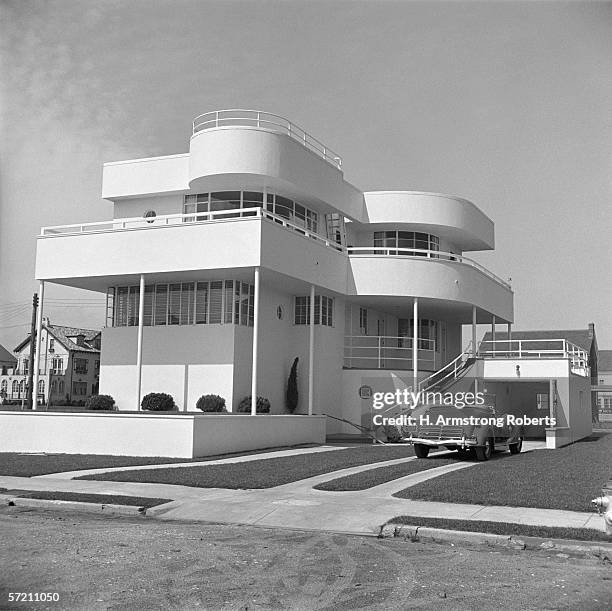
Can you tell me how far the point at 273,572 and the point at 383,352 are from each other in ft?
87.4

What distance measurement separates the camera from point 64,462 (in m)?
19.2

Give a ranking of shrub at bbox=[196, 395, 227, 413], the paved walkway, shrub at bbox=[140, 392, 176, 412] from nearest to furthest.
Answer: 1. the paved walkway
2. shrub at bbox=[196, 395, 227, 413]
3. shrub at bbox=[140, 392, 176, 412]

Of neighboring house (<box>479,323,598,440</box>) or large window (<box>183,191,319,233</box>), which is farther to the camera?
neighboring house (<box>479,323,598,440</box>)

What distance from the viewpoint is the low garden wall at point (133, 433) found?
21.2 metres

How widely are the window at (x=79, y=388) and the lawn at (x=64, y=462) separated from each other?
55.8 m

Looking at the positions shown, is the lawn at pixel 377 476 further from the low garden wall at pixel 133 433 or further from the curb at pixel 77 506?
the low garden wall at pixel 133 433

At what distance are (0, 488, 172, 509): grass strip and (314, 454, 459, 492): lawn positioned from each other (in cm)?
331

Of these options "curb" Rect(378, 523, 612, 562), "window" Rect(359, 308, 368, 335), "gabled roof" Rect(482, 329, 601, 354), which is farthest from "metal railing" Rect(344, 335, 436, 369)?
"gabled roof" Rect(482, 329, 601, 354)

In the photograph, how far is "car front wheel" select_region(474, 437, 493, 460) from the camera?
20.4 meters

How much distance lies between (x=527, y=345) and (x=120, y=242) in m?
43.8

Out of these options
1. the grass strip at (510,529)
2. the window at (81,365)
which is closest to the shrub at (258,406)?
the grass strip at (510,529)

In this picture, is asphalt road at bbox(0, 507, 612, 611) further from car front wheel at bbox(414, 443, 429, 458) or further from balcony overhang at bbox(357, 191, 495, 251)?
balcony overhang at bbox(357, 191, 495, 251)

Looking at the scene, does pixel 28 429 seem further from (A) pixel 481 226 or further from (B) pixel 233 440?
(A) pixel 481 226

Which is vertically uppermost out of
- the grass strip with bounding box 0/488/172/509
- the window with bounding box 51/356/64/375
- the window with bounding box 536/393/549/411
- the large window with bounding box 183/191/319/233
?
the large window with bounding box 183/191/319/233
